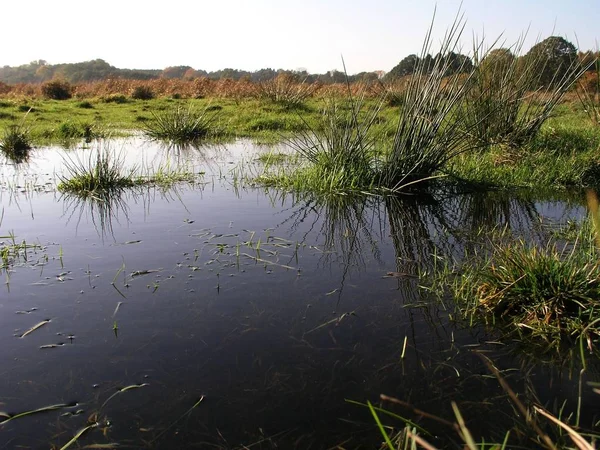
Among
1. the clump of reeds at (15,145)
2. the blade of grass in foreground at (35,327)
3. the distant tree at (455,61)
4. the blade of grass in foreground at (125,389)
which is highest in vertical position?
the distant tree at (455,61)

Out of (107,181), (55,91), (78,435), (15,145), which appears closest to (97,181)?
(107,181)

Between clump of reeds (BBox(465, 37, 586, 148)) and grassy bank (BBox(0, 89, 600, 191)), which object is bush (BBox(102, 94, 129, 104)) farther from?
clump of reeds (BBox(465, 37, 586, 148))

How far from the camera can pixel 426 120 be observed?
605 centimetres

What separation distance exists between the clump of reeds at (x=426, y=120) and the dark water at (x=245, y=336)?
118 centimetres

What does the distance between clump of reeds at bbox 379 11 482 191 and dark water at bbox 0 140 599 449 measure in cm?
118

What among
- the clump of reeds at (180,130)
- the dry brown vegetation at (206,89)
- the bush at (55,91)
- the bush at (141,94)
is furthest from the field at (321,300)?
the bush at (55,91)

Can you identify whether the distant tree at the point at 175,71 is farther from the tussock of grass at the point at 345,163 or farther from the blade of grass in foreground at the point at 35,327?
the blade of grass in foreground at the point at 35,327

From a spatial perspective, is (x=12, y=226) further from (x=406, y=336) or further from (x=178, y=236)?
(x=406, y=336)

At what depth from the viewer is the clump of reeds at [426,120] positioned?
6000mm

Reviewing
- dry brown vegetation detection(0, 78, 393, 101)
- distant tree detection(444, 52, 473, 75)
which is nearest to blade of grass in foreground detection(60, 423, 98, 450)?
distant tree detection(444, 52, 473, 75)

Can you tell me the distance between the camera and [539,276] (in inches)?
120

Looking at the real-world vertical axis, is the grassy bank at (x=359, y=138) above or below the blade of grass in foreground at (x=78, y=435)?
above

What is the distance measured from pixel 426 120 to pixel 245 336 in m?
4.01

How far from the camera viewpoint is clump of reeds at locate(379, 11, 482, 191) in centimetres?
600
